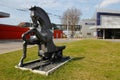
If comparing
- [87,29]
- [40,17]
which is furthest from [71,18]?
[40,17]

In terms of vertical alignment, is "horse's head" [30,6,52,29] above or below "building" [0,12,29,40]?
above

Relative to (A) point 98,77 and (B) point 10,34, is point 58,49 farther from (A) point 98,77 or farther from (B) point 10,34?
(B) point 10,34

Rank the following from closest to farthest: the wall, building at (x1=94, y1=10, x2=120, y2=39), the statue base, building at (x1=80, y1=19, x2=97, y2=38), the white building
Answer: the statue base
the wall
the white building
building at (x1=94, y1=10, x2=120, y2=39)
building at (x1=80, y1=19, x2=97, y2=38)

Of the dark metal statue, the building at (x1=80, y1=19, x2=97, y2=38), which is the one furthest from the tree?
the dark metal statue

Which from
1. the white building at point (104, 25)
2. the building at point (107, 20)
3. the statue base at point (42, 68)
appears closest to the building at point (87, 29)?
the white building at point (104, 25)

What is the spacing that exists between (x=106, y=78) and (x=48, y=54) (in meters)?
2.98

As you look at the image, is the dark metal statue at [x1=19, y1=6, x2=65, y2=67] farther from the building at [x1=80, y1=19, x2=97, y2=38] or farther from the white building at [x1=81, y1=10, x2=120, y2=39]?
the building at [x1=80, y1=19, x2=97, y2=38]

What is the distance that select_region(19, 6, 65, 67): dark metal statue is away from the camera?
794 centimetres

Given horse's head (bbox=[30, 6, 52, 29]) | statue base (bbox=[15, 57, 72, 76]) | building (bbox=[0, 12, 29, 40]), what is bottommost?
statue base (bbox=[15, 57, 72, 76])

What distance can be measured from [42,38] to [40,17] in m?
0.93

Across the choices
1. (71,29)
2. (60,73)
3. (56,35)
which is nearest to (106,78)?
(60,73)

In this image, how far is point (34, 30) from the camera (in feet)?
25.6

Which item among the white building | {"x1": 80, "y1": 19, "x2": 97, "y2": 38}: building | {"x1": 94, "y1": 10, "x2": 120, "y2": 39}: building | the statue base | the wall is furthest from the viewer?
{"x1": 80, "y1": 19, "x2": 97, "y2": 38}: building

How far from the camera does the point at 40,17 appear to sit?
8406 millimetres
